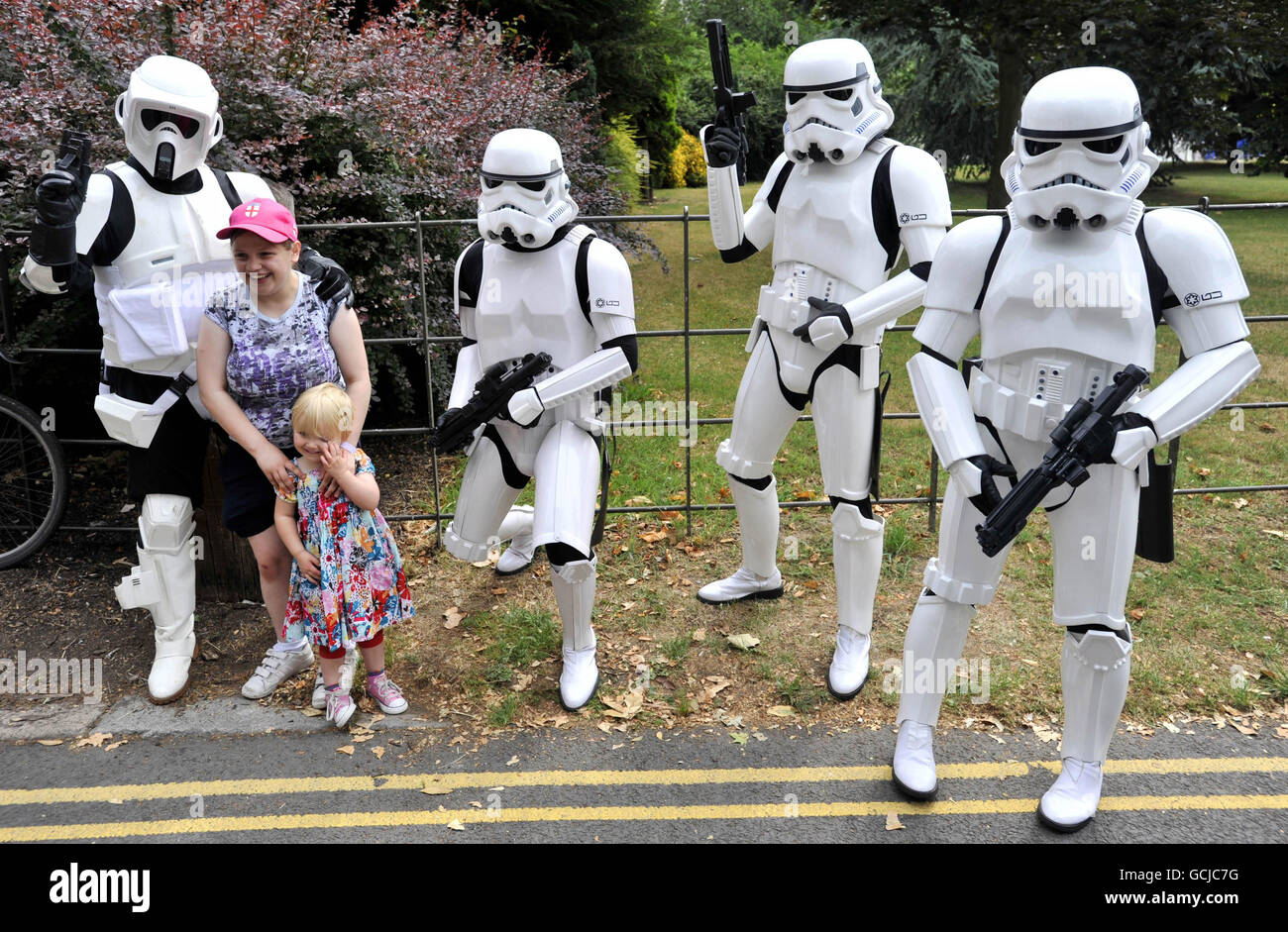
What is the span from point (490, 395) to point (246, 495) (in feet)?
3.39

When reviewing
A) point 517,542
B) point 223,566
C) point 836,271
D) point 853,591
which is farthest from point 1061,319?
point 223,566

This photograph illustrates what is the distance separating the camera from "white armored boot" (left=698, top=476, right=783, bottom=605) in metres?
4.56

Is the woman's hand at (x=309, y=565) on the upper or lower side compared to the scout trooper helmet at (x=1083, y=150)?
lower

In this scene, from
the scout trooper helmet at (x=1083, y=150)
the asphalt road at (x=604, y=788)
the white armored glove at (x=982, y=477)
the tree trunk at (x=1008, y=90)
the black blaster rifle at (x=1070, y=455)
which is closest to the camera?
the scout trooper helmet at (x=1083, y=150)

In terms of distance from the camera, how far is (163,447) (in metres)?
4.07

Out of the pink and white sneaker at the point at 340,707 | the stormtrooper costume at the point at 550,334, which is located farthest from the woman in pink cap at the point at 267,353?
the pink and white sneaker at the point at 340,707

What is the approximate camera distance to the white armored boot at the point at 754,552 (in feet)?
15.0

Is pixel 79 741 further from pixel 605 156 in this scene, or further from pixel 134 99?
pixel 605 156

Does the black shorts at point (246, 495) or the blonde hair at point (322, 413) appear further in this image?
the black shorts at point (246, 495)

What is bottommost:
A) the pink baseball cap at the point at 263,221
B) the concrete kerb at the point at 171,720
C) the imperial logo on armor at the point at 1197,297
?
the concrete kerb at the point at 171,720

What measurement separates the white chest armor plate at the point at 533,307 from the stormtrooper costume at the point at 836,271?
2.55 ft

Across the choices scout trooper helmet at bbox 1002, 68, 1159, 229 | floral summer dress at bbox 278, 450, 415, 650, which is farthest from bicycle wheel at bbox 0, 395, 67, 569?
scout trooper helmet at bbox 1002, 68, 1159, 229

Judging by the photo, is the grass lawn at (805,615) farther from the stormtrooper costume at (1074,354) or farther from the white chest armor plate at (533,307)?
the white chest armor plate at (533,307)

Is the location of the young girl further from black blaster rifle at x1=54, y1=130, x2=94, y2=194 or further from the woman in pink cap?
black blaster rifle at x1=54, y1=130, x2=94, y2=194
